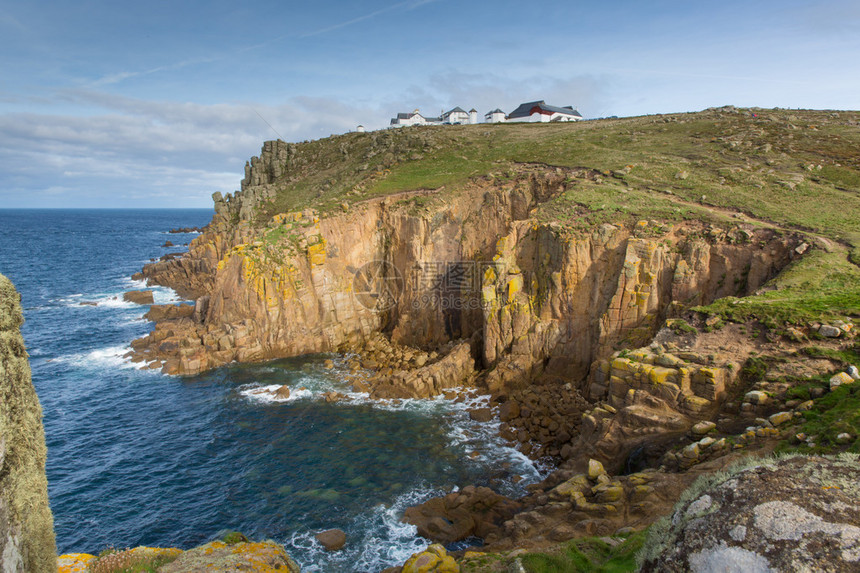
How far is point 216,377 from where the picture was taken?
42125mm

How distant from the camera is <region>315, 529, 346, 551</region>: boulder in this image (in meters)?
21.8

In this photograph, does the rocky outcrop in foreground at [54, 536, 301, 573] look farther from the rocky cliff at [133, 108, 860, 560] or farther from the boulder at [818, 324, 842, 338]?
the boulder at [818, 324, 842, 338]

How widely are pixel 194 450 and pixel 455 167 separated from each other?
134ft

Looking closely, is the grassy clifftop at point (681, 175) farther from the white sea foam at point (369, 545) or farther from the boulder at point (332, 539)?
the boulder at point (332, 539)

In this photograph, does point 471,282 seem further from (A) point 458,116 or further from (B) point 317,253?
(A) point 458,116

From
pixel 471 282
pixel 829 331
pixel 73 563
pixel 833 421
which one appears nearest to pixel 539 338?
pixel 471 282

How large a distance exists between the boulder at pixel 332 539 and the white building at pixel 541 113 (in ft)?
253

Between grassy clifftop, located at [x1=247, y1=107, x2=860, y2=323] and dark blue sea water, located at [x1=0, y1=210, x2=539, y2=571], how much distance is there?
764 inches

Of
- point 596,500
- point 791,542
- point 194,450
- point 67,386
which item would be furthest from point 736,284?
point 67,386

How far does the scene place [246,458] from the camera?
2978 cm

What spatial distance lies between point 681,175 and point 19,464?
49.1 metres

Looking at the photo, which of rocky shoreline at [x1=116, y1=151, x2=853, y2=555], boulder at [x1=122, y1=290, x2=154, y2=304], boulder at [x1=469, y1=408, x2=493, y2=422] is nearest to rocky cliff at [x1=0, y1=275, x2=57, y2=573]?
rocky shoreline at [x1=116, y1=151, x2=853, y2=555]

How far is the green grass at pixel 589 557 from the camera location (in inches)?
510

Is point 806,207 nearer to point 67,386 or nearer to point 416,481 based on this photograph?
point 416,481
